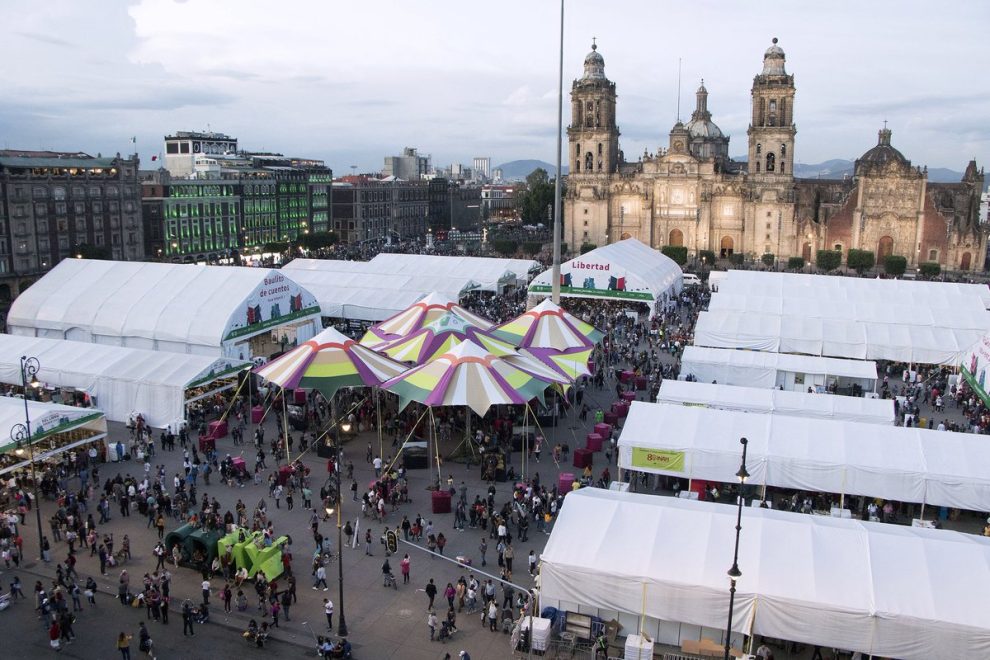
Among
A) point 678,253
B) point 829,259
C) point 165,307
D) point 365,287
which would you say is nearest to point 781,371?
point 365,287

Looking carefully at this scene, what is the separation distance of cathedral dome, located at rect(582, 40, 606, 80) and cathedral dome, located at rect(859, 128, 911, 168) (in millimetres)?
24615

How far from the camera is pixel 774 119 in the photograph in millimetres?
69250

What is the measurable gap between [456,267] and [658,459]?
30.9m

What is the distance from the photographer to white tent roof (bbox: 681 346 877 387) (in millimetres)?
30047

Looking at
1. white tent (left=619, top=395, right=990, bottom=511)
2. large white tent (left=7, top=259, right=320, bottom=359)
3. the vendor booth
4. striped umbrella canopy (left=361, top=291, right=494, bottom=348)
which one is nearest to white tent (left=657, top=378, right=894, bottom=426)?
white tent (left=619, top=395, right=990, bottom=511)

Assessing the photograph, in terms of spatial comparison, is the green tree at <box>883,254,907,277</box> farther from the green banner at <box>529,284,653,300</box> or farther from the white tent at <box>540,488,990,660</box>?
the white tent at <box>540,488,990,660</box>

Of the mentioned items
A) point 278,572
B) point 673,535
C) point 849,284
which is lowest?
point 278,572

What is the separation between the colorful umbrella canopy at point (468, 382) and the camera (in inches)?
907

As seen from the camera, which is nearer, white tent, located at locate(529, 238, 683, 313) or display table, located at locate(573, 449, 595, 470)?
display table, located at locate(573, 449, 595, 470)

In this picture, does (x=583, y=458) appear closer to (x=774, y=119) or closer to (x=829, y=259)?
(x=829, y=259)

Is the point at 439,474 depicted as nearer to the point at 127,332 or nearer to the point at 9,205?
the point at 127,332

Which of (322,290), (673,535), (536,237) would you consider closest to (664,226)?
(536,237)

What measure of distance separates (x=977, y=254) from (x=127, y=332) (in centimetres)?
6312

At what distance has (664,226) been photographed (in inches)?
2879
